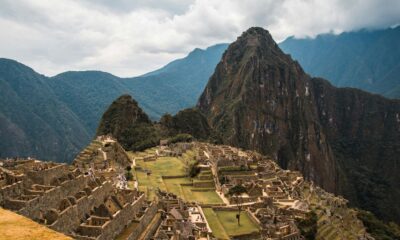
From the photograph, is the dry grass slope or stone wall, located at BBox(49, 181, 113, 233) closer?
the dry grass slope

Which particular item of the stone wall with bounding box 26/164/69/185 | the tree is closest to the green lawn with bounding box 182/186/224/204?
the tree

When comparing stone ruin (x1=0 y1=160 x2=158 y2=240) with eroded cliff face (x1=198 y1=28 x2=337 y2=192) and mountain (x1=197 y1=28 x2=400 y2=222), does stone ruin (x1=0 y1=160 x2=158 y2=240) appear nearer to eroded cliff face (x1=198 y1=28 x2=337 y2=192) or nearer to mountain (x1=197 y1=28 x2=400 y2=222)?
mountain (x1=197 y1=28 x2=400 y2=222)

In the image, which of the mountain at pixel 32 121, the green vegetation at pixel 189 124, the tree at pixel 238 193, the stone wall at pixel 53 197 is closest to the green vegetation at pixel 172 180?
the tree at pixel 238 193

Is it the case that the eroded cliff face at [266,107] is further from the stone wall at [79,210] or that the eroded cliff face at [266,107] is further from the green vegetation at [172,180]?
the stone wall at [79,210]

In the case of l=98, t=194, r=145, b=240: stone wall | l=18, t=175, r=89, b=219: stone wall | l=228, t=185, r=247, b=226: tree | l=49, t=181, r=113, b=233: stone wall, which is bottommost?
l=228, t=185, r=247, b=226: tree

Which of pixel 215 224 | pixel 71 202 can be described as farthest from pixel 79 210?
pixel 215 224

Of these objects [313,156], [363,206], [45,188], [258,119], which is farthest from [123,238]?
[313,156]

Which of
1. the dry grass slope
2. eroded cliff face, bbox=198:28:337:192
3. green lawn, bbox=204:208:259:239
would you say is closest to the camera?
the dry grass slope
